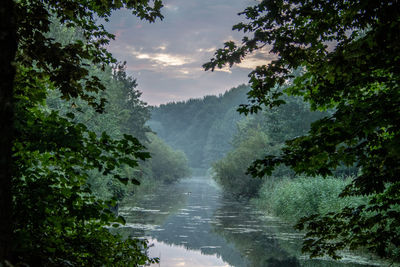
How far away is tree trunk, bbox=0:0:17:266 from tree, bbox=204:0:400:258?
10.9 ft

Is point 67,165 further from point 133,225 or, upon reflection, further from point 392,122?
point 133,225

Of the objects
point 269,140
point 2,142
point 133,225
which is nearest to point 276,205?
point 133,225

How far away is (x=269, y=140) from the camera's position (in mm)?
49562

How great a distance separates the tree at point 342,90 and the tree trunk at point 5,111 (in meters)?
3.33

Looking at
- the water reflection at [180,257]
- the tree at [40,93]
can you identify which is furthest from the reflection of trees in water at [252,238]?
the tree at [40,93]

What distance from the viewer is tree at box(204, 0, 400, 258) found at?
453 cm

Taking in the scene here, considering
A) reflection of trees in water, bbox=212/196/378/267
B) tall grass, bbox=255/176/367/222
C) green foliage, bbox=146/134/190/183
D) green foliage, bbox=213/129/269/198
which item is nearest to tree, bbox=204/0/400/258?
reflection of trees in water, bbox=212/196/378/267

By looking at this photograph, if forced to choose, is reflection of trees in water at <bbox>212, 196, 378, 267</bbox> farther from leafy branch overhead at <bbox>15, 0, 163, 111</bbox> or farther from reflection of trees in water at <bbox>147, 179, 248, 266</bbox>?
leafy branch overhead at <bbox>15, 0, 163, 111</bbox>

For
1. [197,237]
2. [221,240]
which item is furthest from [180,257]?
[197,237]

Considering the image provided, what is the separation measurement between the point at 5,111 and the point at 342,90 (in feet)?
16.1

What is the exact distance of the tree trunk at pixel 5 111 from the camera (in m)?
2.43

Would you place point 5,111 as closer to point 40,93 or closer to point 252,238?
point 40,93

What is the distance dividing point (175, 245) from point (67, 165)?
1679 centimetres

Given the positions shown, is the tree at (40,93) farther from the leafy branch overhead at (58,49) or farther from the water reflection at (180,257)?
the water reflection at (180,257)
